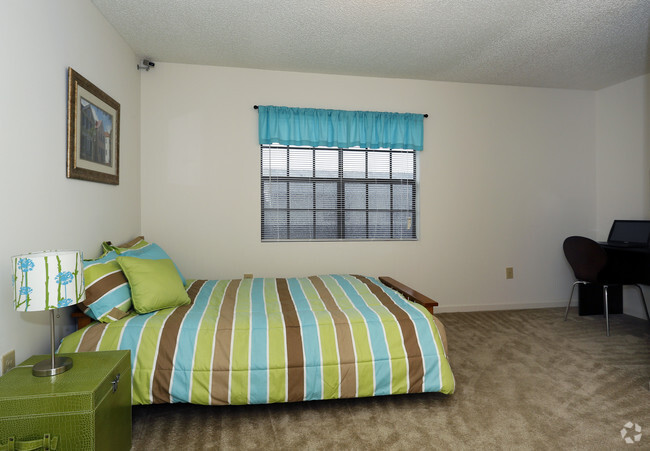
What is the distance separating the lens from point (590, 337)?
3.32 m

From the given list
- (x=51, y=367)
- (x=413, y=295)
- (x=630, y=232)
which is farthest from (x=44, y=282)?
(x=630, y=232)

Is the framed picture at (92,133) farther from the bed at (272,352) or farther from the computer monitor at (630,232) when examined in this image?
the computer monitor at (630,232)

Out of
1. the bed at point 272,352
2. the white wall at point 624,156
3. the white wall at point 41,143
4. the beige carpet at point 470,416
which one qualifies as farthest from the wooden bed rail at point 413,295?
the white wall at point 624,156

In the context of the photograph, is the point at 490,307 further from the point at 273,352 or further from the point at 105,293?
the point at 105,293

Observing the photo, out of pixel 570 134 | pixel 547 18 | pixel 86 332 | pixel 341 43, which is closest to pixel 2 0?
pixel 86 332

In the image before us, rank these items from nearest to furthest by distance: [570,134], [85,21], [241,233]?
[85,21] < [241,233] < [570,134]

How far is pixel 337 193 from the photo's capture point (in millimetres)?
4039

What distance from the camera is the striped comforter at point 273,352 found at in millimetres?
1945

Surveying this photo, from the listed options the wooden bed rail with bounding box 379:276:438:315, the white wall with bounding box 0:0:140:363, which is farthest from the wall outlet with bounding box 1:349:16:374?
the wooden bed rail with bounding box 379:276:438:315

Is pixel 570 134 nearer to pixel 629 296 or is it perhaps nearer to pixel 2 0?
pixel 629 296

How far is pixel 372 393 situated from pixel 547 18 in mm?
2882

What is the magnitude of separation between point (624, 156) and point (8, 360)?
18.0ft

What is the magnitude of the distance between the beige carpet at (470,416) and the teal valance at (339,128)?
2224mm

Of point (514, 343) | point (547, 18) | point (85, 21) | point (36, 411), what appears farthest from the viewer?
point (514, 343)
